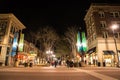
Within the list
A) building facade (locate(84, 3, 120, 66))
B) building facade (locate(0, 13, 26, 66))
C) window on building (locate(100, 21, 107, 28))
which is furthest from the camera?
building facade (locate(0, 13, 26, 66))

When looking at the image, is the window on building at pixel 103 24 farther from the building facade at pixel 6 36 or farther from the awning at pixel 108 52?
the building facade at pixel 6 36

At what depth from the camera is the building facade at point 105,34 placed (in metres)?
31.9

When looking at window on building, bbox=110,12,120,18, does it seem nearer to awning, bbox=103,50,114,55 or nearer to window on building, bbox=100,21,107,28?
window on building, bbox=100,21,107,28

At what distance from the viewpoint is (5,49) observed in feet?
120

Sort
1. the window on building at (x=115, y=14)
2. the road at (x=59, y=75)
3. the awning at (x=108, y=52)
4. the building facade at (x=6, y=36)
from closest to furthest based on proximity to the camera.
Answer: the road at (x=59, y=75), the awning at (x=108, y=52), the window on building at (x=115, y=14), the building facade at (x=6, y=36)

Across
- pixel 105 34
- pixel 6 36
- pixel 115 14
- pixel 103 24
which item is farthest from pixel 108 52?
pixel 6 36

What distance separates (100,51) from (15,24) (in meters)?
29.3

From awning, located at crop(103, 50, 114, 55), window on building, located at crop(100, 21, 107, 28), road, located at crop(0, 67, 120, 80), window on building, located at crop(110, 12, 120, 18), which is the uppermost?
window on building, located at crop(110, 12, 120, 18)

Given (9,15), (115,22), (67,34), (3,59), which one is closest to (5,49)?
(3,59)

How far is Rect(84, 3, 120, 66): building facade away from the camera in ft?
105

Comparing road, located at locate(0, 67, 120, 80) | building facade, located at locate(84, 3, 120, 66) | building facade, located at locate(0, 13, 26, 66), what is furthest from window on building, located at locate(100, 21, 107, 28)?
building facade, located at locate(0, 13, 26, 66)

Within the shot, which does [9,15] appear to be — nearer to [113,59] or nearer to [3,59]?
[3,59]

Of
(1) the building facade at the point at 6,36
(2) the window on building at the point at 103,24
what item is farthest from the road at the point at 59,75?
(1) the building facade at the point at 6,36

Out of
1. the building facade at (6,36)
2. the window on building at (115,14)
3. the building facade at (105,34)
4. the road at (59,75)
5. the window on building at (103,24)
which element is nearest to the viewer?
the road at (59,75)
